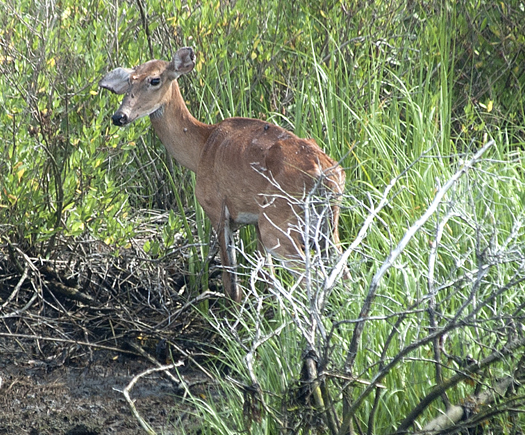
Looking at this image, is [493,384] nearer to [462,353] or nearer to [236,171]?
[462,353]

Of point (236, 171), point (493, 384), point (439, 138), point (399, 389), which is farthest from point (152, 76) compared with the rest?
point (493, 384)

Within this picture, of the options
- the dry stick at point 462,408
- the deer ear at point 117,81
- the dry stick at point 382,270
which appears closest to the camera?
the dry stick at point 382,270

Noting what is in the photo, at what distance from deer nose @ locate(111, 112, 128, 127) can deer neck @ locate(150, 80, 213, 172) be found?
0.39 m

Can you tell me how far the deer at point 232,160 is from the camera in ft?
14.4

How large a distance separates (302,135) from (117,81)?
132cm

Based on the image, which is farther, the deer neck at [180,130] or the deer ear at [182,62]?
the deer neck at [180,130]

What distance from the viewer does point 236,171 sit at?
470cm

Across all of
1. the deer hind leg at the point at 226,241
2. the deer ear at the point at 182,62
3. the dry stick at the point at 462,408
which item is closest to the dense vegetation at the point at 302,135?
the dry stick at the point at 462,408

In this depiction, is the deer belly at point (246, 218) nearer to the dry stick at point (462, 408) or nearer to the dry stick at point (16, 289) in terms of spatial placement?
the dry stick at point (16, 289)

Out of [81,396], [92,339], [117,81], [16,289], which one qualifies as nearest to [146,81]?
[117,81]

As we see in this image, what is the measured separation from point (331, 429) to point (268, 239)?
1.63 meters

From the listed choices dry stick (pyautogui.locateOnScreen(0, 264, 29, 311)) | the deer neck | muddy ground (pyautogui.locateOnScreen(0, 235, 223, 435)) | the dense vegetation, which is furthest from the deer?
dry stick (pyautogui.locateOnScreen(0, 264, 29, 311))

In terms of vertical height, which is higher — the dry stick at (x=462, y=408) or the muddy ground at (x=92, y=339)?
the dry stick at (x=462, y=408)

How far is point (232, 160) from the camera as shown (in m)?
4.71
